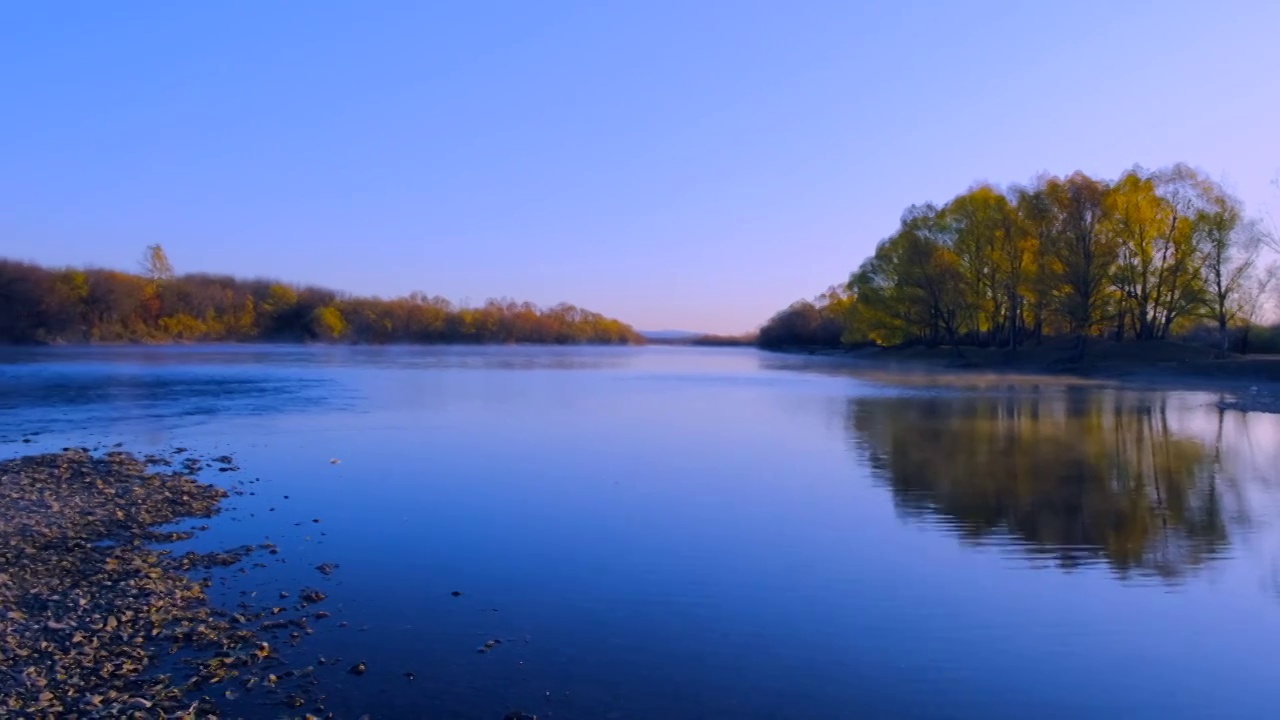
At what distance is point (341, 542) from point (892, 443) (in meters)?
13.5

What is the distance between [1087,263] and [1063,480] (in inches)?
1623

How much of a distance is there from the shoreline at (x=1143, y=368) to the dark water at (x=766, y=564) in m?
18.5

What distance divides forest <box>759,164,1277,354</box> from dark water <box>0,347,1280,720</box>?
31.8 m

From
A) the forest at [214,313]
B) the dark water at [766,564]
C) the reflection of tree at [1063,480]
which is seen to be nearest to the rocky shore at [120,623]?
the dark water at [766,564]

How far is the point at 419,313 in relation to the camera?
149 m

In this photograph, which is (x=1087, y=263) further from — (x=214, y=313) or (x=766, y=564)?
(x=214, y=313)

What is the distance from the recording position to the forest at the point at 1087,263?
1966 inches

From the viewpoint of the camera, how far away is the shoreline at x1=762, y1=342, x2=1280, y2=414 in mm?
38156

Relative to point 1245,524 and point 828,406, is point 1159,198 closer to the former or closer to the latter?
point 828,406

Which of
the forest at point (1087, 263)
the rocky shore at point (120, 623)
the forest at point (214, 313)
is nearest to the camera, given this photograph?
the rocky shore at point (120, 623)

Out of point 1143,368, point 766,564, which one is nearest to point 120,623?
point 766,564

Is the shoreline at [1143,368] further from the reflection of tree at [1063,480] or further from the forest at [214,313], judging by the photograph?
the forest at [214,313]

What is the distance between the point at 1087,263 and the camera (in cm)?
5122

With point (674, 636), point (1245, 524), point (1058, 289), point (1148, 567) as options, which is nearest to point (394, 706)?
point (674, 636)
